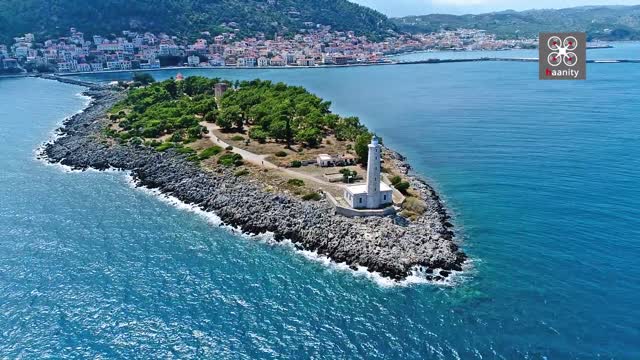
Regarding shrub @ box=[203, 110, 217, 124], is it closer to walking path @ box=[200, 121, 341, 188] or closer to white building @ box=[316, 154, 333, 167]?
walking path @ box=[200, 121, 341, 188]

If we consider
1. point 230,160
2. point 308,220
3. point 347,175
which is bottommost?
point 308,220

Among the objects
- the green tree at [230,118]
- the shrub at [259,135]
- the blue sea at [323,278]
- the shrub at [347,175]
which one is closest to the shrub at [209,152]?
the shrub at [259,135]

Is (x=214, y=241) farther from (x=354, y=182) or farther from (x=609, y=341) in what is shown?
(x=609, y=341)

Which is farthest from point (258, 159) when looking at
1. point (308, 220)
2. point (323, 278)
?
point (323, 278)

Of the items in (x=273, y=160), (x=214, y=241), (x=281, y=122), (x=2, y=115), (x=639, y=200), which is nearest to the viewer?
(x=214, y=241)

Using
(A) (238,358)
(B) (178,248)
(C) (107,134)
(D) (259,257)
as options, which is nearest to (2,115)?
(C) (107,134)

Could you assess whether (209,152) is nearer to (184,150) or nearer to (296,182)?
(184,150)
